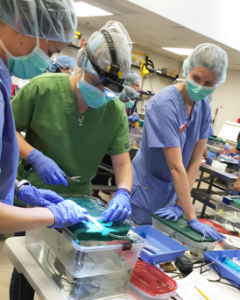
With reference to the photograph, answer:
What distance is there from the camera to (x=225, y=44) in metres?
4.46

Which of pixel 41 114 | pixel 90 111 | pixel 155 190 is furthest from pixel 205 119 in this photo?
pixel 41 114

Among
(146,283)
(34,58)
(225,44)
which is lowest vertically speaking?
(146,283)

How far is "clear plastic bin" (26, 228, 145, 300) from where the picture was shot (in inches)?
33.9

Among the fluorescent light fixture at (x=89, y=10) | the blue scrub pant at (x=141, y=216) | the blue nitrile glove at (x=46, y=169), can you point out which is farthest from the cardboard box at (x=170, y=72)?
the blue nitrile glove at (x=46, y=169)

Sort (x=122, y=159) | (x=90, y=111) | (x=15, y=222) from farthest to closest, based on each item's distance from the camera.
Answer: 1. (x=122, y=159)
2. (x=90, y=111)
3. (x=15, y=222)

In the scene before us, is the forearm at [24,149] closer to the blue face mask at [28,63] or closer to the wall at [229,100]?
the blue face mask at [28,63]

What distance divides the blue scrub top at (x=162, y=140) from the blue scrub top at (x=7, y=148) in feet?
2.85

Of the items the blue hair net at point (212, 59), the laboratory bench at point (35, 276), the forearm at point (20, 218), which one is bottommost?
the laboratory bench at point (35, 276)

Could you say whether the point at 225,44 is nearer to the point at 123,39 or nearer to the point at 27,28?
the point at 123,39

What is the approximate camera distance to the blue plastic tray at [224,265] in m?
1.17

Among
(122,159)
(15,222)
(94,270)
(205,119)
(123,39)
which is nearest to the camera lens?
(15,222)

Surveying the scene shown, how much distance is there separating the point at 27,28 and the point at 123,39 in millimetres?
520

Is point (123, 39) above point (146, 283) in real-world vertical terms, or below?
above

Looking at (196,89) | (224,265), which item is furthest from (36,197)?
(196,89)
